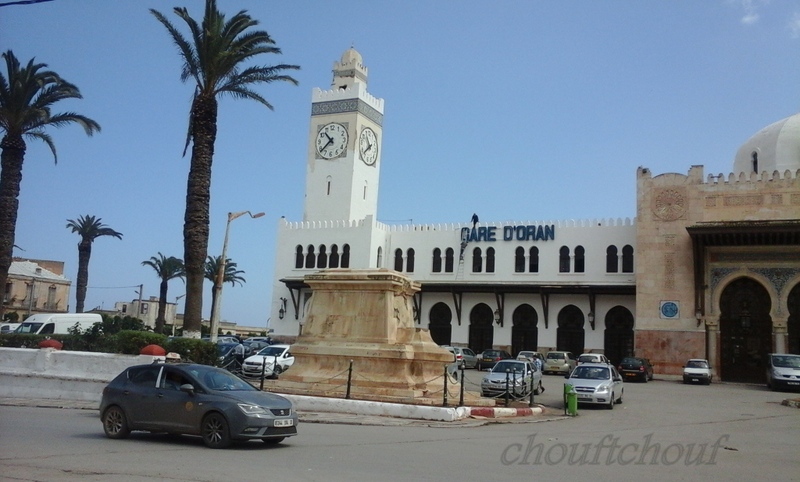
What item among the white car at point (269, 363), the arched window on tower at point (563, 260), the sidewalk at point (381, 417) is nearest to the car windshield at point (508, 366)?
the sidewalk at point (381, 417)

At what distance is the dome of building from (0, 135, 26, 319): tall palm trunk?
111ft

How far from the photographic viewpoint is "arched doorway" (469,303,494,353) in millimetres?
40781

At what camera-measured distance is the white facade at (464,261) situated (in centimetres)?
3841

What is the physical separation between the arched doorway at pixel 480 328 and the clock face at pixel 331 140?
48.5 feet

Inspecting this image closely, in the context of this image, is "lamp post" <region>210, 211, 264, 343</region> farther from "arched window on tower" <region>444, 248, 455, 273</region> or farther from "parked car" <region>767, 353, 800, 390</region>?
"parked car" <region>767, 353, 800, 390</region>

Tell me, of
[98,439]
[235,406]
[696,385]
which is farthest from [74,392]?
[696,385]

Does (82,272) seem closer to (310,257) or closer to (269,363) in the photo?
(310,257)

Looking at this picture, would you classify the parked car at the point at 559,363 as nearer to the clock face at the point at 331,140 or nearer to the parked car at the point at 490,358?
the parked car at the point at 490,358

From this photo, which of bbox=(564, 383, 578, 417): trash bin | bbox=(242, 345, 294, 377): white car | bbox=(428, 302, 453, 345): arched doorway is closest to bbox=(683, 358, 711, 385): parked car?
bbox=(428, 302, 453, 345): arched doorway

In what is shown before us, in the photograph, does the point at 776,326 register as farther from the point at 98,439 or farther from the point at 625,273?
the point at 98,439

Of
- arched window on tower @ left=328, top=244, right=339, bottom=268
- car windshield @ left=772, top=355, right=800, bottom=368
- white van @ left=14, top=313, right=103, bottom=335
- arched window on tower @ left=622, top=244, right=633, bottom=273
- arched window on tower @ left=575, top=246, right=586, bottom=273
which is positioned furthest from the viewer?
arched window on tower @ left=328, top=244, right=339, bottom=268

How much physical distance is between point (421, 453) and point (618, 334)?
3005 centimetres

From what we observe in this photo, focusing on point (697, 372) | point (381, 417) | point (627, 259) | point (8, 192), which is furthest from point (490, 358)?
point (8, 192)

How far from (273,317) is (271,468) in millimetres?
37665
